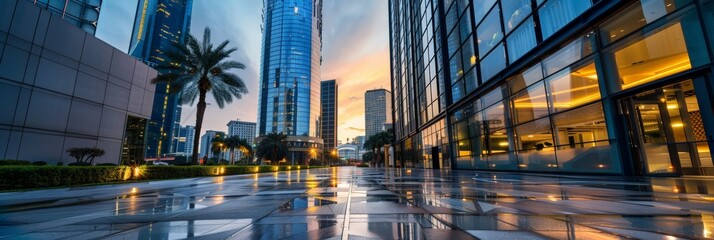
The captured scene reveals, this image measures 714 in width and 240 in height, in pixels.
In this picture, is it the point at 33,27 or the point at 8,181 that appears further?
the point at 33,27

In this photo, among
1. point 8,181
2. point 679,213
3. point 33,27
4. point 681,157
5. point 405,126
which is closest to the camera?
point 679,213

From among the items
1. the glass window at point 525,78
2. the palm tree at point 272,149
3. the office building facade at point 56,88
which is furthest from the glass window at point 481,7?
the palm tree at point 272,149

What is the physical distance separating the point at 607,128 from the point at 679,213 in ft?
30.9

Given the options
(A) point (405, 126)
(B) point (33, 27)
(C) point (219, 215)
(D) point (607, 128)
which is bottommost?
(C) point (219, 215)

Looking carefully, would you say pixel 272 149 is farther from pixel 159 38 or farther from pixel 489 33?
pixel 159 38

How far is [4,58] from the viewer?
16594 mm

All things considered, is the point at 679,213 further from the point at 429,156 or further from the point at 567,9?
the point at 429,156

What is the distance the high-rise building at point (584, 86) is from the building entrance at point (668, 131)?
0.09 ft

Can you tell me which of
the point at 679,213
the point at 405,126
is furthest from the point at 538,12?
A: the point at 405,126

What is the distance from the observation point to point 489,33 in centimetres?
1844

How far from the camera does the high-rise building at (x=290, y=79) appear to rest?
396ft

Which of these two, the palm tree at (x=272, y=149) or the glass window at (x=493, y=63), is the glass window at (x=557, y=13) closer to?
the glass window at (x=493, y=63)

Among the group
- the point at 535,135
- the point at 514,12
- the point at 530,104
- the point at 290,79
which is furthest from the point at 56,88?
the point at 290,79

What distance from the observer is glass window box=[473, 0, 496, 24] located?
1861 cm
